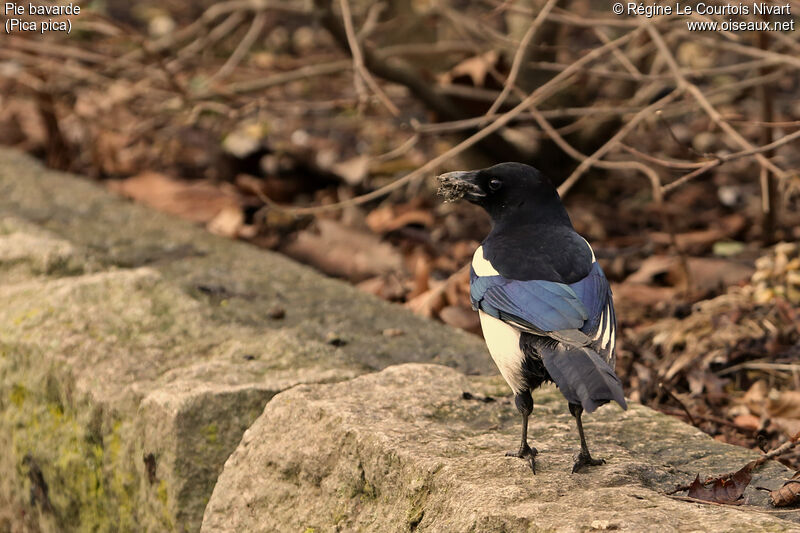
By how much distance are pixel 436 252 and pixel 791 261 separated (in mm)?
1515

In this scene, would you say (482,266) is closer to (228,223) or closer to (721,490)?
(721,490)

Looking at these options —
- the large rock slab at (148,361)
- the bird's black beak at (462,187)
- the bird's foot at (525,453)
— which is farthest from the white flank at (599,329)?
the large rock slab at (148,361)

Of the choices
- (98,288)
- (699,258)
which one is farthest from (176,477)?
(699,258)

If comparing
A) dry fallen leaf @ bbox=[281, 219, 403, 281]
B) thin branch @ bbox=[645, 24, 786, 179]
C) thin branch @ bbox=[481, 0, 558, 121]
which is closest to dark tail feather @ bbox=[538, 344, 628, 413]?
thin branch @ bbox=[645, 24, 786, 179]

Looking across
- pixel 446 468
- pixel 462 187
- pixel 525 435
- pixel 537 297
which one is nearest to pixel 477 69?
pixel 462 187

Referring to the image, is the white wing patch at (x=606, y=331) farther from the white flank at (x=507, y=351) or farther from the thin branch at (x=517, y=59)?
the thin branch at (x=517, y=59)

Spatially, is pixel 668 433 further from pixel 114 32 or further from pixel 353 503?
pixel 114 32

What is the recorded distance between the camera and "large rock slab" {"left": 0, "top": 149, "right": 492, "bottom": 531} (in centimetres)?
242

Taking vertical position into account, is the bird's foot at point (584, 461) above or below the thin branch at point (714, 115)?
below

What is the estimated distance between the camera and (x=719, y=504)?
179 cm

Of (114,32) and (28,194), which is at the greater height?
(114,32)

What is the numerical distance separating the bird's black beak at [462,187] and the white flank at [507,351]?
1.28 ft

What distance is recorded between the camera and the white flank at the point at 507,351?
2131 mm

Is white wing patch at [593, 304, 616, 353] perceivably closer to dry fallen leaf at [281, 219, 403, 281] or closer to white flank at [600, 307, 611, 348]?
white flank at [600, 307, 611, 348]
